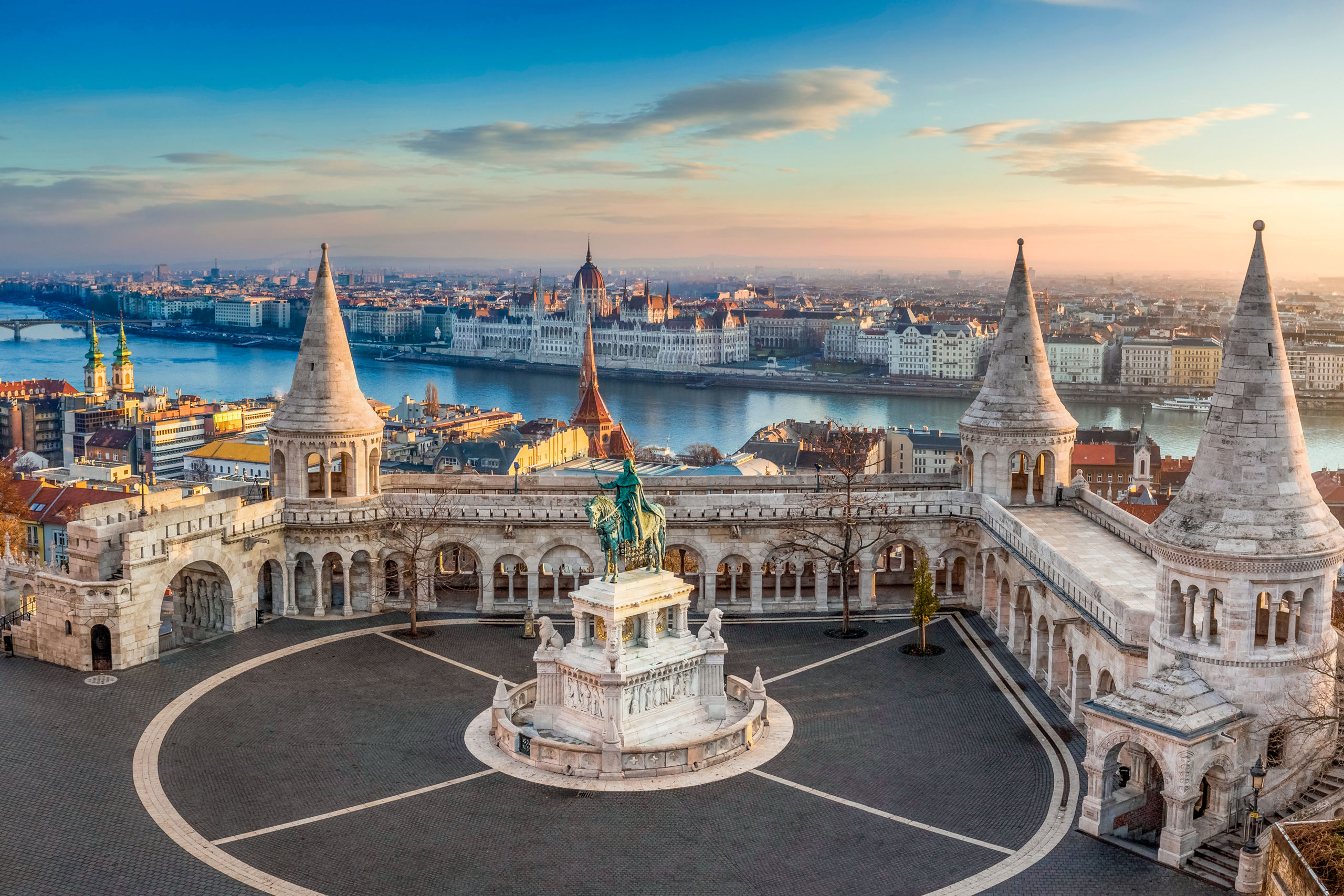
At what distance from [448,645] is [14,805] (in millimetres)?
10172

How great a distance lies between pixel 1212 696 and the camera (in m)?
18.9

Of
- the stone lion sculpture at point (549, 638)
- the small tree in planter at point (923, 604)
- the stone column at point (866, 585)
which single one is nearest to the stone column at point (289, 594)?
the stone lion sculpture at point (549, 638)

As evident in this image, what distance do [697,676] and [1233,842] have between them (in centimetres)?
894

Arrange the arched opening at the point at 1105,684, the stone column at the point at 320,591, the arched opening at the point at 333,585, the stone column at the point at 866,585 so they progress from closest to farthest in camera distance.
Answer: the arched opening at the point at 1105,684, the stone column at the point at 320,591, the arched opening at the point at 333,585, the stone column at the point at 866,585

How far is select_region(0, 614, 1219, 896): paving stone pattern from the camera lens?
58.1 ft

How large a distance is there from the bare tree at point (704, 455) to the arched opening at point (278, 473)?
91.6 ft

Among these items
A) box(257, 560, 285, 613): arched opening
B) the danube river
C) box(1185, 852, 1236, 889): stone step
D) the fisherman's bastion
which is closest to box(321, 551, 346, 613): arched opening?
the fisherman's bastion

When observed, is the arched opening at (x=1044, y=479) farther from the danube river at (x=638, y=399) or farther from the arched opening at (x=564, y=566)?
the danube river at (x=638, y=399)

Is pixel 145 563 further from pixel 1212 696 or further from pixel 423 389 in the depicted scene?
pixel 423 389

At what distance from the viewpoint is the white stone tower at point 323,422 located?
103 ft

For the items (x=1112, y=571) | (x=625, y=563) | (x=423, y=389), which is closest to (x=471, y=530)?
(x=625, y=563)

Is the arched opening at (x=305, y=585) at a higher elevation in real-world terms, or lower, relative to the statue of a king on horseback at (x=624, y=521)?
lower

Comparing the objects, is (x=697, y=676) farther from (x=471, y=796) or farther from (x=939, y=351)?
(x=939, y=351)

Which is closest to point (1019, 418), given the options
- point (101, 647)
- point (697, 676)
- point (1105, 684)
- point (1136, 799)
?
point (1105, 684)
